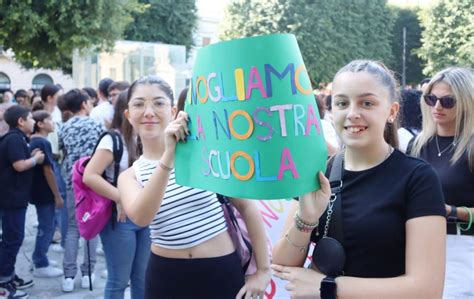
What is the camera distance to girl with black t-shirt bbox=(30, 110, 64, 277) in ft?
18.5

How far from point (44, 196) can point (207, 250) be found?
3.94 meters

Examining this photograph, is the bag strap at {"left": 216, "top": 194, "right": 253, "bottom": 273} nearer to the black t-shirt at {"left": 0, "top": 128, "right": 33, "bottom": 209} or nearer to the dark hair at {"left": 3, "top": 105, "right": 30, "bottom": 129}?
the black t-shirt at {"left": 0, "top": 128, "right": 33, "bottom": 209}

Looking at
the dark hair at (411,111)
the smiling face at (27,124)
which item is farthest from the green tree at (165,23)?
the dark hair at (411,111)

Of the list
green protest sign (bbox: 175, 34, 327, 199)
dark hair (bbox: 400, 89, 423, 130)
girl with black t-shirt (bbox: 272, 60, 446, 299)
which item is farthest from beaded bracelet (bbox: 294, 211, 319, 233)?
dark hair (bbox: 400, 89, 423, 130)

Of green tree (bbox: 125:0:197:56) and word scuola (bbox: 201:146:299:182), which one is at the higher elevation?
green tree (bbox: 125:0:197:56)

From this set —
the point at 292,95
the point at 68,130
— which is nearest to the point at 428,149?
the point at 292,95

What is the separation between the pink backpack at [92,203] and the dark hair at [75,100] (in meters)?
1.83

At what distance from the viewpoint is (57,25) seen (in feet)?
41.1

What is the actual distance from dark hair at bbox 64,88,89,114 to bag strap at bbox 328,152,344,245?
4.30m

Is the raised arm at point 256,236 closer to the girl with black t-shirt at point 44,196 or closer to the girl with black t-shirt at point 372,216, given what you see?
the girl with black t-shirt at point 372,216

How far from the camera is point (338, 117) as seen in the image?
1711 mm

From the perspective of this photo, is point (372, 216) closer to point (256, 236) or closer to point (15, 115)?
point (256, 236)

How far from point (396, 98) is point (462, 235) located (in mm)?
1300

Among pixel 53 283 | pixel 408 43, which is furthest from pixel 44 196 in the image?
pixel 408 43
